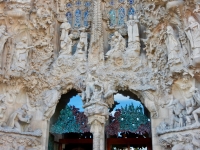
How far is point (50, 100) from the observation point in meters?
9.23

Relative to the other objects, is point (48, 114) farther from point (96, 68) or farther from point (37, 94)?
point (96, 68)

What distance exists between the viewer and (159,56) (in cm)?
883

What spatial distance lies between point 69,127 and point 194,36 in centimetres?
494

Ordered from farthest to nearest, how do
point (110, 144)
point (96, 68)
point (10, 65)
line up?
point (110, 144) → point (96, 68) → point (10, 65)

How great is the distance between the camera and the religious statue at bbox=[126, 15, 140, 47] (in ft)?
31.3

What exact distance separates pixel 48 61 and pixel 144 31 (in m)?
3.39

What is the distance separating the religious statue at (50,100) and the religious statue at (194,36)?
→ 4370mm

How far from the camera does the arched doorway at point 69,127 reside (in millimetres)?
9555

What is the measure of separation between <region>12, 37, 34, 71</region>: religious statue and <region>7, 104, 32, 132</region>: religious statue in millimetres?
1310

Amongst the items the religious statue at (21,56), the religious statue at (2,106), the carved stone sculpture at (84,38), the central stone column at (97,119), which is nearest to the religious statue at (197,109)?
the central stone column at (97,119)

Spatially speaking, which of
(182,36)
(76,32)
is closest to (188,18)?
(182,36)

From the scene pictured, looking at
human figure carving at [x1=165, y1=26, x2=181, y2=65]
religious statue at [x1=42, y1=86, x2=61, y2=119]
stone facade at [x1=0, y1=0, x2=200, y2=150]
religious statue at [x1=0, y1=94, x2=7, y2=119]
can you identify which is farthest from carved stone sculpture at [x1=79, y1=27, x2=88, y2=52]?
religious statue at [x1=0, y1=94, x2=7, y2=119]

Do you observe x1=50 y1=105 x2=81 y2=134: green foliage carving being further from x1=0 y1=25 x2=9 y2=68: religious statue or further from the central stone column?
x1=0 y1=25 x2=9 y2=68: religious statue

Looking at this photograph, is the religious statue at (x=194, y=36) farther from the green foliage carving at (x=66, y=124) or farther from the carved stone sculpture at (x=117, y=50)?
the green foliage carving at (x=66, y=124)
